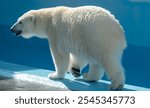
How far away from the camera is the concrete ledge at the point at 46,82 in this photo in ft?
13.8

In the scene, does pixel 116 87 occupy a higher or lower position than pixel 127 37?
higher

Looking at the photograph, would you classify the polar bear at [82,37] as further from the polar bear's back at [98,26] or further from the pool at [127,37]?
the pool at [127,37]

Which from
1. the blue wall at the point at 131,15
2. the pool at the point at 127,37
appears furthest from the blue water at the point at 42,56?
the blue wall at the point at 131,15

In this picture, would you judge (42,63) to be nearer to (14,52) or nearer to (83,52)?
(14,52)

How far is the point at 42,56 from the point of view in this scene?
Answer: 21.0 feet

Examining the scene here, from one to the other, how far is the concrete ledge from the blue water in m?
0.77

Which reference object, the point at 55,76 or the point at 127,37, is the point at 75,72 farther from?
the point at 127,37

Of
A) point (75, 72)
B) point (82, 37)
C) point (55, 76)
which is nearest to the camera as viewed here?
point (82, 37)

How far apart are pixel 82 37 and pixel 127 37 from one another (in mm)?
2950

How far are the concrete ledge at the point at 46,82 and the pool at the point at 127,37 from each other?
100 cm

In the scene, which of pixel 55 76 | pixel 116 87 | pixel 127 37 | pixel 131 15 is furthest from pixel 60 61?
pixel 131 15

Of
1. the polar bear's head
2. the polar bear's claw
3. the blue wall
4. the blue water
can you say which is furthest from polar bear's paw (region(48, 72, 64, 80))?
the blue wall

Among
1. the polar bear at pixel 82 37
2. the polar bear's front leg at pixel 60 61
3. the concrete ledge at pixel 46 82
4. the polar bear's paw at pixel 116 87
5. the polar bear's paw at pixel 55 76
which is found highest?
the polar bear at pixel 82 37

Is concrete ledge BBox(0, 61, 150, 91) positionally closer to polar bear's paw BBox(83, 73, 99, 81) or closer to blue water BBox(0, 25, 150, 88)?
polar bear's paw BBox(83, 73, 99, 81)
